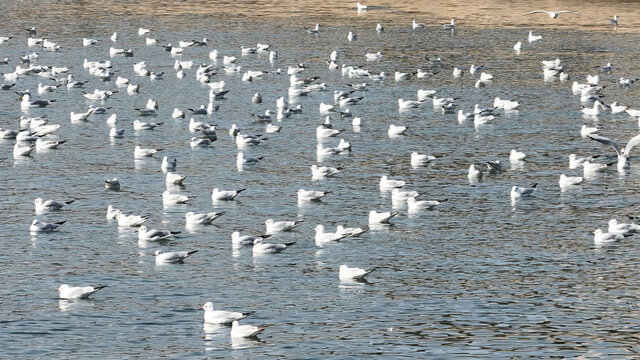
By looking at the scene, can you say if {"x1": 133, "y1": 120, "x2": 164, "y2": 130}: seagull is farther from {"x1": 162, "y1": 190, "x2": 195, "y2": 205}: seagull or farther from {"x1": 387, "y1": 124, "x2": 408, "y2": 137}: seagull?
{"x1": 162, "y1": 190, "x2": 195, "y2": 205}: seagull

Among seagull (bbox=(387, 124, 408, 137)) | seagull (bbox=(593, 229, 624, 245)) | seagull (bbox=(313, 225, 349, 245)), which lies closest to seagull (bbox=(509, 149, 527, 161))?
seagull (bbox=(387, 124, 408, 137))

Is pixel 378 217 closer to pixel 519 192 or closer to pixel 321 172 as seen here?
pixel 519 192

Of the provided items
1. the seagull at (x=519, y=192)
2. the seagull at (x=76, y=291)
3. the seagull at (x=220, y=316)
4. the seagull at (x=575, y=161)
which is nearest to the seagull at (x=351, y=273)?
the seagull at (x=220, y=316)

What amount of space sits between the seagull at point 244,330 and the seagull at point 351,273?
5483mm

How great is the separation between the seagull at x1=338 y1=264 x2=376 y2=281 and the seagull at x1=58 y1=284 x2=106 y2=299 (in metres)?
7.01

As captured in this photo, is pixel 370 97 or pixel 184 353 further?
pixel 370 97

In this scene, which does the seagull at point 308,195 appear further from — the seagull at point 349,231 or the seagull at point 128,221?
the seagull at point 128,221

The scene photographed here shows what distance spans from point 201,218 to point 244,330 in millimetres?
13170

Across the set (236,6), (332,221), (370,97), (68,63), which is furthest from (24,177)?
(236,6)

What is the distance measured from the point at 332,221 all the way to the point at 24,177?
1420 centimetres

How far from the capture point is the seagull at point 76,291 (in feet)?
116

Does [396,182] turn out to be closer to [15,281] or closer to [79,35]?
[15,281]

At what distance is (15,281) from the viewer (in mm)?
37031

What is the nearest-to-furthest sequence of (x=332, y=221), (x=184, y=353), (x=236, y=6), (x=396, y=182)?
(x=184, y=353) → (x=332, y=221) → (x=396, y=182) → (x=236, y=6)
